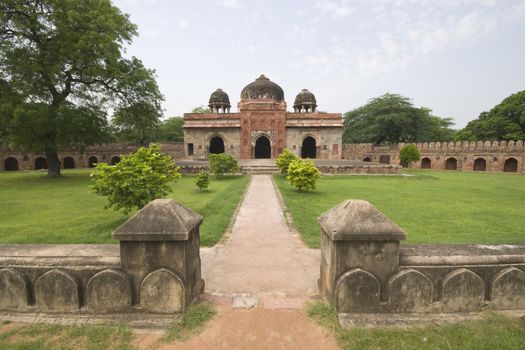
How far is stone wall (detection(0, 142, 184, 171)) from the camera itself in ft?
88.7

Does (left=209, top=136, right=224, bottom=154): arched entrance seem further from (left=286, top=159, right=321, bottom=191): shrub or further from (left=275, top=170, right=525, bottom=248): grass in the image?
(left=275, top=170, right=525, bottom=248): grass

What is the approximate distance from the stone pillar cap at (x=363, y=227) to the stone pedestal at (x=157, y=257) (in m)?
1.50

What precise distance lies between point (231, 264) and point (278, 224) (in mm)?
2335

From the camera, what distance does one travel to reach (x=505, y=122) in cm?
2944

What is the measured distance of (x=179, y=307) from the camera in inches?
100

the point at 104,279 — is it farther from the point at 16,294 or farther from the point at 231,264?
the point at 231,264

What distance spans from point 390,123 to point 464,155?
10742mm

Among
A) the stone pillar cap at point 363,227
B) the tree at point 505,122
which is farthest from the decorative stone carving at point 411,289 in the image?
the tree at point 505,122

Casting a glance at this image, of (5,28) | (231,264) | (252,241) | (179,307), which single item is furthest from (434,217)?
(5,28)

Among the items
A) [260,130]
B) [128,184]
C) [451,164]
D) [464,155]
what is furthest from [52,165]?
[451,164]

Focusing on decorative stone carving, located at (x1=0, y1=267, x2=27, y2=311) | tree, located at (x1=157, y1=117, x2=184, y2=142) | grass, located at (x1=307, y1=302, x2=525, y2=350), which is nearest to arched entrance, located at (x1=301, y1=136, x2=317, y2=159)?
tree, located at (x1=157, y1=117, x2=184, y2=142)

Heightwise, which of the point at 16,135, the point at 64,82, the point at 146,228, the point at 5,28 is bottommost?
the point at 146,228

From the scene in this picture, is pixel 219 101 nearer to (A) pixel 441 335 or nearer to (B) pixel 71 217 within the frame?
(B) pixel 71 217

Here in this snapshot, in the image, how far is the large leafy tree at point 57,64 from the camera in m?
13.1
